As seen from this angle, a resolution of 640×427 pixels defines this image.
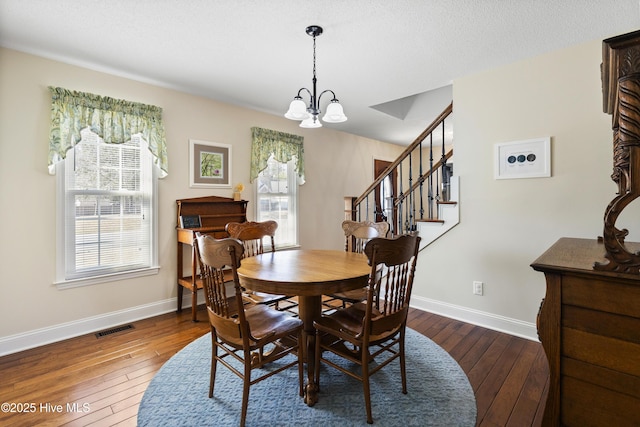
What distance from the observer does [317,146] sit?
193 inches

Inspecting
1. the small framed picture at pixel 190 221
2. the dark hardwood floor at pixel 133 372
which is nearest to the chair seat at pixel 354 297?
the dark hardwood floor at pixel 133 372

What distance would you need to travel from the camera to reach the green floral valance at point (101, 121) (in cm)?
262

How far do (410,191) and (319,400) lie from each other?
2396 mm

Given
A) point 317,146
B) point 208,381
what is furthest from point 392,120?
point 208,381

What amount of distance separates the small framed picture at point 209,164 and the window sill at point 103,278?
1.01 metres

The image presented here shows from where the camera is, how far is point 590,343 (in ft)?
3.88

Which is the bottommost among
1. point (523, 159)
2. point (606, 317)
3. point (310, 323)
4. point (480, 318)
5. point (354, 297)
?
point (480, 318)

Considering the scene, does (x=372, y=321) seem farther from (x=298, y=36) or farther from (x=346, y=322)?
(x=298, y=36)

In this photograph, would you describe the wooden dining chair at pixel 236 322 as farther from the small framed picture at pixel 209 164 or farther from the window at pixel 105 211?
the small framed picture at pixel 209 164

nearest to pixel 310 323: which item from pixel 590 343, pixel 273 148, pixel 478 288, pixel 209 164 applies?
pixel 590 343

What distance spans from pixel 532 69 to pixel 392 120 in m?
2.18

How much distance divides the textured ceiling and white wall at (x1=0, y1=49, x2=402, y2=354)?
178mm

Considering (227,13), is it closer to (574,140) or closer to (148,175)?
(148,175)

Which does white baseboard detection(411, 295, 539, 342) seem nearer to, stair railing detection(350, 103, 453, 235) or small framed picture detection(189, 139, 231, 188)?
stair railing detection(350, 103, 453, 235)
